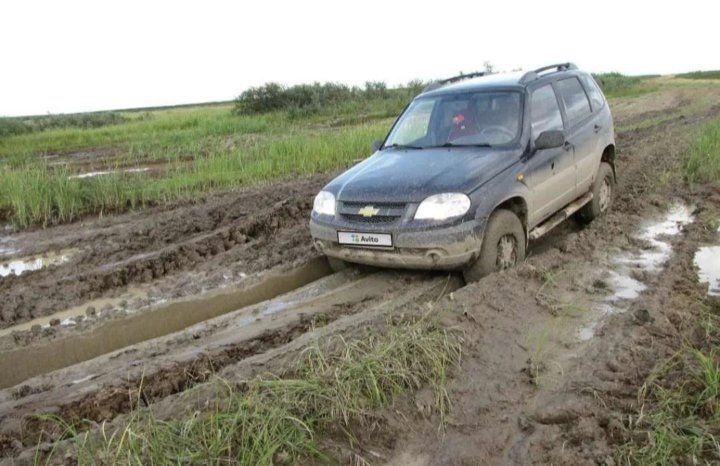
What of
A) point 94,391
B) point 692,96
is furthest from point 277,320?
point 692,96

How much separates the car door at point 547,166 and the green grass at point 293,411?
2.61 m

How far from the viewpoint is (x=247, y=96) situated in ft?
113

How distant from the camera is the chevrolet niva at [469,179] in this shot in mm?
5559

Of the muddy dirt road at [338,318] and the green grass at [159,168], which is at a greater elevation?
the green grass at [159,168]

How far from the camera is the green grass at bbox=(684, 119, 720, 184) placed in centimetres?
978

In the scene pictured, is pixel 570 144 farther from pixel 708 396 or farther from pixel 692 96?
pixel 692 96

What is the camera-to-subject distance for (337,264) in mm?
6566

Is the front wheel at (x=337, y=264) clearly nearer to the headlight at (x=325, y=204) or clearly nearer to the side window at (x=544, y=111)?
the headlight at (x=325, y=204)

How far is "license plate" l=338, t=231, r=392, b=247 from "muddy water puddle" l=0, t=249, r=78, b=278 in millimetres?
4292

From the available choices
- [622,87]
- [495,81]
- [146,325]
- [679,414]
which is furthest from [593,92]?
[622,87]

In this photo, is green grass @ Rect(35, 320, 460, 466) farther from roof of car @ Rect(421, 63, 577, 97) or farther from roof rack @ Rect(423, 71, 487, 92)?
roof rack @ Rect(423, 71, 487, 92)

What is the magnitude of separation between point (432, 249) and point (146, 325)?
8.89ft

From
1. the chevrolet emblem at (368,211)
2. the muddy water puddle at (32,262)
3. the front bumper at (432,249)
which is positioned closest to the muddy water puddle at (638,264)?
the front bumper at (432,249)

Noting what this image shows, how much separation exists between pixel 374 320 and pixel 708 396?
228 cm
